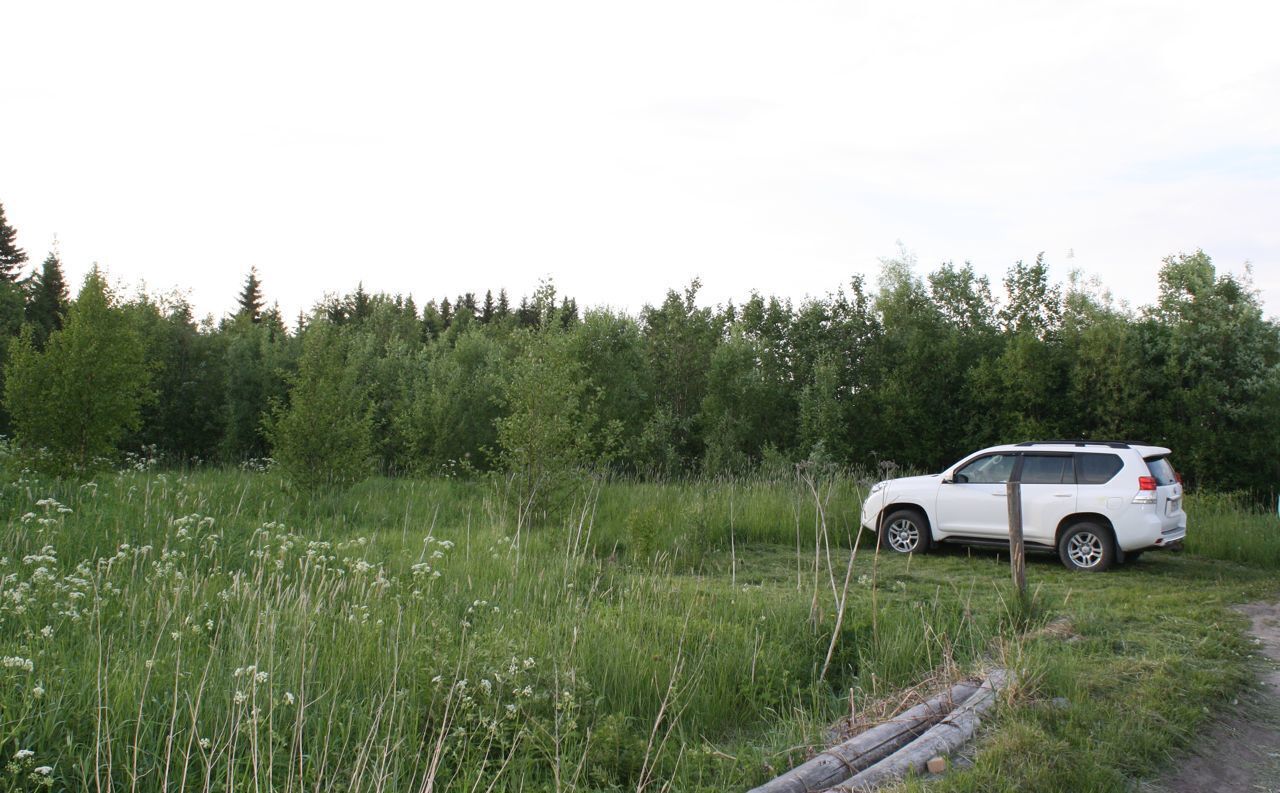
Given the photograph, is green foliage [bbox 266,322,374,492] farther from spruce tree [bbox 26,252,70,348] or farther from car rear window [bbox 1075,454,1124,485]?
spruce tree [bbox 26,252,70,348]

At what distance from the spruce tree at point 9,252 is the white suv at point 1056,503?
199 ft

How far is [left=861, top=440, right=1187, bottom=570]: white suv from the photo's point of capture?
11.2m

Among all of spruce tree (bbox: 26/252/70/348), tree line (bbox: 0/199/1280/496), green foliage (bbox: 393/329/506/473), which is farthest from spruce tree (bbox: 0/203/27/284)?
green foliage (bbox: 393/329/506/473)

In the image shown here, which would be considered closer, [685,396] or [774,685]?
[774,685]

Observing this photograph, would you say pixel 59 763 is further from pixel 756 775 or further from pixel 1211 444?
pixel 1211 444

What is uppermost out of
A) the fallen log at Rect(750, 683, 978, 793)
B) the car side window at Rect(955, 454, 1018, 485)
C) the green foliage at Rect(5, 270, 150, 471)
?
the green foliage at Rect(5, 270, 150, 471)

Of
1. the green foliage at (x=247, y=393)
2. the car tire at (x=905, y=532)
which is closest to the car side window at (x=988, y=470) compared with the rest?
the car tire at (x=905, y=532)

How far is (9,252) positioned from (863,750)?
68520mm

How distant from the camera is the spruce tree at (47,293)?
4341cm

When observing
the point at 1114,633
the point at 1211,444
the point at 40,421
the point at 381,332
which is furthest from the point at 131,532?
the point at 381,332

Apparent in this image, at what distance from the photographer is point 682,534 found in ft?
36.2

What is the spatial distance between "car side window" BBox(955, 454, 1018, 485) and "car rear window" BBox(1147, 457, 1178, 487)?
1678 mm

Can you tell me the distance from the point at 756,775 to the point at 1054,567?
29.3 ft

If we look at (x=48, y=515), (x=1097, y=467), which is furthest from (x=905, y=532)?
(x=48, y=515)
